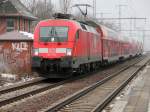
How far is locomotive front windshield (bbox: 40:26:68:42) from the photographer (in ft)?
70.0

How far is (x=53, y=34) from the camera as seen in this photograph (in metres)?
21.5

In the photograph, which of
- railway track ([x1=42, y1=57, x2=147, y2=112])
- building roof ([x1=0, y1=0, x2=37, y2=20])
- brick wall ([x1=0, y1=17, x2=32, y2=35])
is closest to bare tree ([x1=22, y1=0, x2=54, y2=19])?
building roof ([x1=0, y1=0, x2=37, y2=20])

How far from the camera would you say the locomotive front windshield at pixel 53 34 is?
21.3 m

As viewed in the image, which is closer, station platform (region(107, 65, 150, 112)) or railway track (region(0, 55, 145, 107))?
station platform (region(107, 65, 150, 112))

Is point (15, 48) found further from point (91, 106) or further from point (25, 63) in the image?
point (91, 106)

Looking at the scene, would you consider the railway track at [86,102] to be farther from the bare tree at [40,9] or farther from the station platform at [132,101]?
the bare tree at [40,9]

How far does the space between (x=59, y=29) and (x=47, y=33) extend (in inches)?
24.0

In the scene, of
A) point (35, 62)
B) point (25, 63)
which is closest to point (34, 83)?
point (35, 62)

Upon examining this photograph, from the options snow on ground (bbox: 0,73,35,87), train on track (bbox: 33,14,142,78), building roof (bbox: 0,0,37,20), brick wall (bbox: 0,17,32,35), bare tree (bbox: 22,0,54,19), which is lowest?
snow on ground (bbox: 0,73,35,87)

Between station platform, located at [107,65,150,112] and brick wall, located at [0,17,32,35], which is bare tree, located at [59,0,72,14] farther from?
station platform, located at [107,65,150,112]

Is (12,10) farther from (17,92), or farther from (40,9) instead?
(17,92)

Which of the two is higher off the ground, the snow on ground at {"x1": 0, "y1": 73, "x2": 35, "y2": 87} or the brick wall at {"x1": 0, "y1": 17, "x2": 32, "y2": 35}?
the brick wall at {"x1": 0, "y1": 17, "x2": 32, "y2": 35}

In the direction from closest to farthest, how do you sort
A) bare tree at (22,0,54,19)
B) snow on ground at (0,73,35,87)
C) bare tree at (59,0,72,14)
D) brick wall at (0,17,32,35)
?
snow on ground at (0,73,35,87)
brick wall at (0,17,32,35)
bare tree at (59,0,72,14)
bare tree at (22,0,54,19)

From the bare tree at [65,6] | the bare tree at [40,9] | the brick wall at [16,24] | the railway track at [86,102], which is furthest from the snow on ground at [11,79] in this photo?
the bare tree at [40,9]
